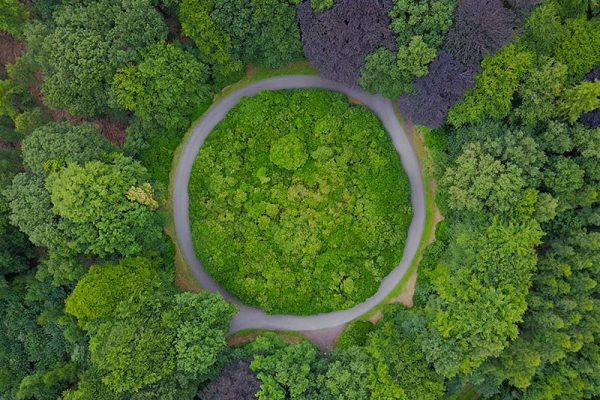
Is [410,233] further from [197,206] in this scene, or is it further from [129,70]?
[129,70]

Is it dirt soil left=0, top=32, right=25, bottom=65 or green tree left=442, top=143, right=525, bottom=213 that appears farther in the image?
dirt soil left=0, top=32, right=25, bottom=65

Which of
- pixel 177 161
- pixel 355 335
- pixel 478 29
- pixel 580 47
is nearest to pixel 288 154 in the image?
pixel 177 161

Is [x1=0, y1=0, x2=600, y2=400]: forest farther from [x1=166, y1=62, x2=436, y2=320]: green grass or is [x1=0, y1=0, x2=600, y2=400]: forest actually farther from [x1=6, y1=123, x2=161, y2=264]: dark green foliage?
[x1=166, y1=62, x2=436, y2=320]: green grass

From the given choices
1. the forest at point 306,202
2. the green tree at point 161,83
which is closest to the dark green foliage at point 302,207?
the forest at point 306,202

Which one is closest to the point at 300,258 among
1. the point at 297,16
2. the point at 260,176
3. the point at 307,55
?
the point at 260,176

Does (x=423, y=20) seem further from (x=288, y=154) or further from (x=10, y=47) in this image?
(x=10, y=47)

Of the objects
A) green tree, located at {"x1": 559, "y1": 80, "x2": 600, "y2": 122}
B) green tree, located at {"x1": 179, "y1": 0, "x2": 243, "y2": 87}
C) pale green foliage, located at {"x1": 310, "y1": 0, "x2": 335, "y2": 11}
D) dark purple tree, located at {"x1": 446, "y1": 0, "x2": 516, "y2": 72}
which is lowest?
green tree, located at {"x1": 559, "y1": 80, "x2": 600, "y2": 122}

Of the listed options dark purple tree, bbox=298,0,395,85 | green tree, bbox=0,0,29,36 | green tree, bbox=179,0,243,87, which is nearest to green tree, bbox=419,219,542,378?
dark purple tree, bbox=298,0,395,85

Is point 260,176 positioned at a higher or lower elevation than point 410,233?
higher
